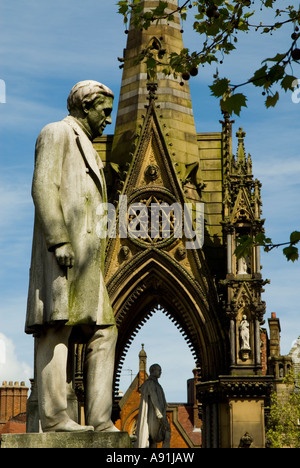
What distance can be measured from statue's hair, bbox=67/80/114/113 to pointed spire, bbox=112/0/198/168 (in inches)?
907

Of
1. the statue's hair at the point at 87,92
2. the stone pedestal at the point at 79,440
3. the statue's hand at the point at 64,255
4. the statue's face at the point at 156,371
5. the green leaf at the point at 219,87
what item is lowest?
the stone pedestal at the point at 79,440

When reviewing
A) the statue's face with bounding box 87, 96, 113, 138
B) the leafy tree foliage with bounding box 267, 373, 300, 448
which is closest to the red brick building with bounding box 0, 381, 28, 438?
the leafy tree foliage with bounding box 267, 373, 300, 448

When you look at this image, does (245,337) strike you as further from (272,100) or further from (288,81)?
(288,81)

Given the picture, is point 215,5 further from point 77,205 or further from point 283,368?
point 283,368

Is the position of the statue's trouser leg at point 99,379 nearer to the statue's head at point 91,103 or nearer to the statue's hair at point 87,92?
the statue's head at point 91,103

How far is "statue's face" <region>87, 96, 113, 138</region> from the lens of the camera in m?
8.55

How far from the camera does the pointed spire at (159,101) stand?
3219 cm

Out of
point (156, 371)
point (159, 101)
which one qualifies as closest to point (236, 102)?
point (156, 371)

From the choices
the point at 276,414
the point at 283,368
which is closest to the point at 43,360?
the point at 276,414

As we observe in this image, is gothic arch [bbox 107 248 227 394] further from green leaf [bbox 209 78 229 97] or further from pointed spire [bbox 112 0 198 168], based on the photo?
green leaf [bbox 209 78 229 97]

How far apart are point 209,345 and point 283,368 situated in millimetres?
25104

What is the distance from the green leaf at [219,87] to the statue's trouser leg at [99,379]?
A: 11.3 ft

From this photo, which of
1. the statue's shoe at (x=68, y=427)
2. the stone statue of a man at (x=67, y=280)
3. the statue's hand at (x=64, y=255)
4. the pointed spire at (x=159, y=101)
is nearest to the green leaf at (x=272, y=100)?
the stone statue of a man at (x=67, y=280)

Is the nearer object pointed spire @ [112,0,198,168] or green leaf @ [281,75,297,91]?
green leaf @ [281,75,297,91]
